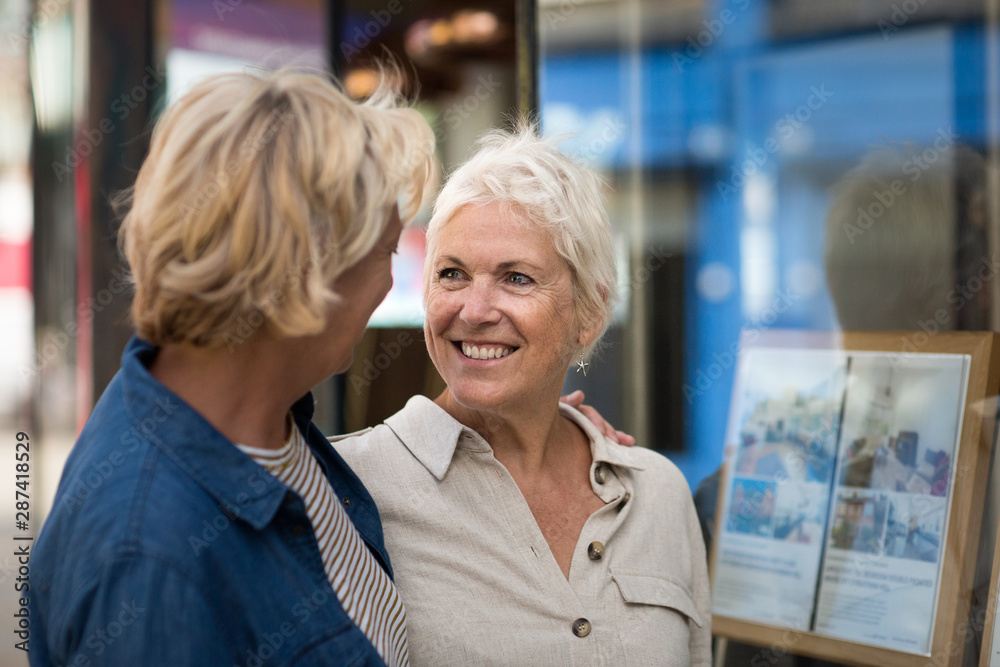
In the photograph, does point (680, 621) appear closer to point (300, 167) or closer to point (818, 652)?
point (818, 652)

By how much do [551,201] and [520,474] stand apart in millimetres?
633

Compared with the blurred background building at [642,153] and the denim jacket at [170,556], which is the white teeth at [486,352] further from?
the blurred background building at [642,153]

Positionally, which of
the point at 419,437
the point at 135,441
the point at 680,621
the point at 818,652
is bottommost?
the point at 818,652

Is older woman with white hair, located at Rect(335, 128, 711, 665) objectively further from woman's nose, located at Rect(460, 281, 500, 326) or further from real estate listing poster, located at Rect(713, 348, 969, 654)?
real estate listing poster, located at Rect(713, 348, 969, 654)

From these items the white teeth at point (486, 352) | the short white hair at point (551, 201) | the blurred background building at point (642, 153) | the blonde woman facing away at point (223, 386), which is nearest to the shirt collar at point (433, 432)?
the white teeth at point (486, 352)

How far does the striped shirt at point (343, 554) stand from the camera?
132cm

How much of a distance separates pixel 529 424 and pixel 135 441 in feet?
3.41

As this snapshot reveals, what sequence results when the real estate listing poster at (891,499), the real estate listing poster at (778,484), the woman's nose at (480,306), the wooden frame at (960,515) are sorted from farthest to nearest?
the real estate listing poster at (778,484), the real estate listing poster at (891,499), the wooden frame at (960,515), the woman's nose at (480,306)

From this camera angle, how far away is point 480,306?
6.18 ft

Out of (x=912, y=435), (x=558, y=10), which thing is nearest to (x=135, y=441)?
(x=912, y=435)

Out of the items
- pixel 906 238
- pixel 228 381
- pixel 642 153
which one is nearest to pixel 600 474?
pixel 228 381

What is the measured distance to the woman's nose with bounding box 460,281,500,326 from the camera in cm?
188

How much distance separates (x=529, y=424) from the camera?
6.56 ft

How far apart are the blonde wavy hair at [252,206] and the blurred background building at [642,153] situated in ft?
6.46
